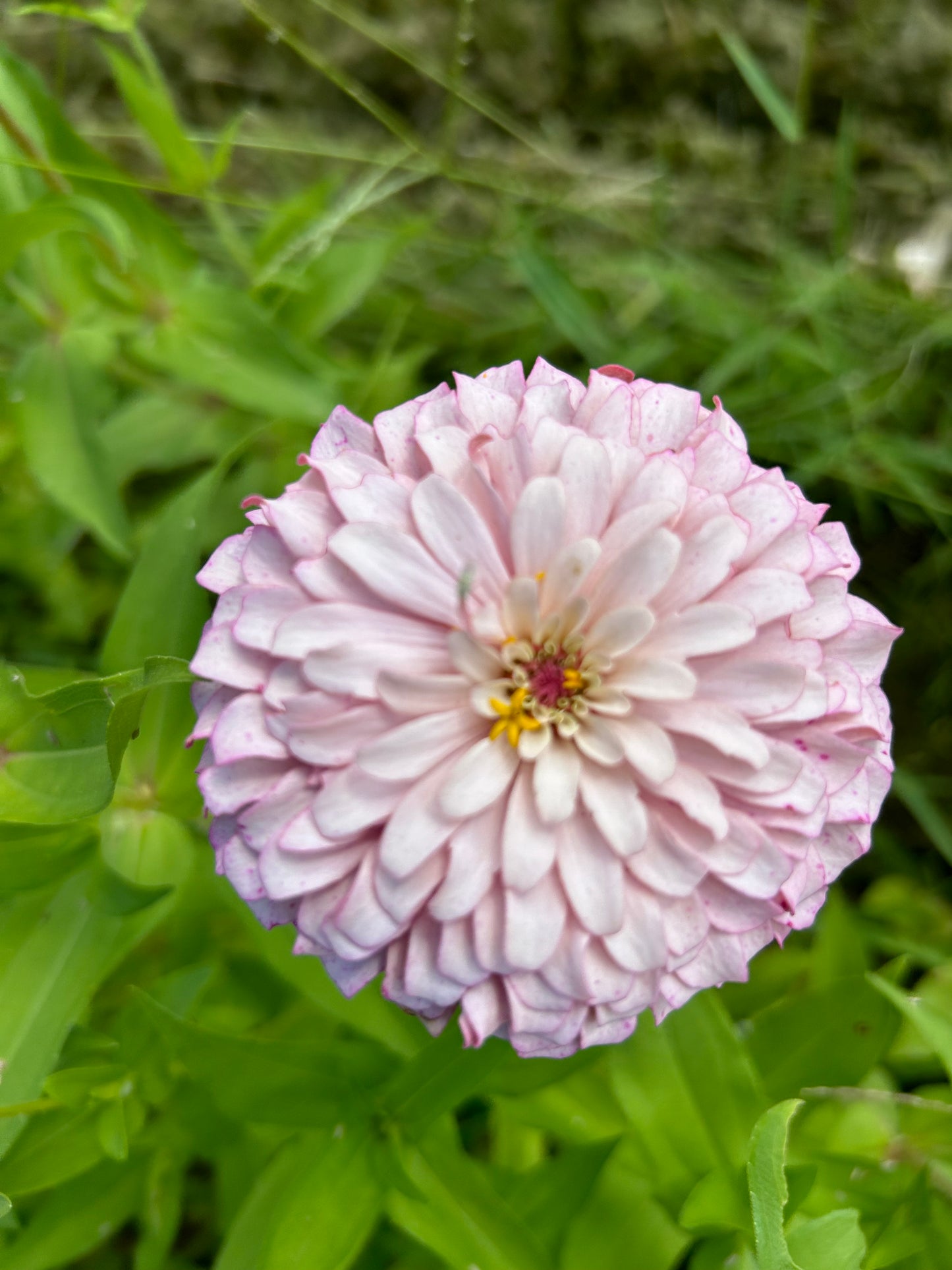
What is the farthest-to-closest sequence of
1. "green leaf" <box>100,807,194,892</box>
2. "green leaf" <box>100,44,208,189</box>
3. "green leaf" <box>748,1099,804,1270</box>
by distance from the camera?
"green leaf" <box>100,44,208,189</box>, "green leaf" <box>100,807,194,892</box>, "green leaf" <box>748,1099,804,1270</box>

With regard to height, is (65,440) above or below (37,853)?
above

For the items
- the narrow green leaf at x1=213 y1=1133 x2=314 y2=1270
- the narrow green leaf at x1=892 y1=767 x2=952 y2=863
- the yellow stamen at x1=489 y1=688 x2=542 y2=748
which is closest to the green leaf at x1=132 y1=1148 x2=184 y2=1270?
the narrow green leaf at x1=213 y1=1133 x2=314 y2=1270

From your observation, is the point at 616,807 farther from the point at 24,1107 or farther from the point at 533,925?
the point at 24,1107

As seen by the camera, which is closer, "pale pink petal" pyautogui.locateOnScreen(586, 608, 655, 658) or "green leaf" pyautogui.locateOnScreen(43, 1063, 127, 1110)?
"pale pink petal" pyautogui.locateOnScreen(586, 608, 655, 658)

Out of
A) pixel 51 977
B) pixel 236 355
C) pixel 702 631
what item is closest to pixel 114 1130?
pixel 51 977

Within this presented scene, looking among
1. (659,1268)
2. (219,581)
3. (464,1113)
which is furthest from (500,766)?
(464,1113)

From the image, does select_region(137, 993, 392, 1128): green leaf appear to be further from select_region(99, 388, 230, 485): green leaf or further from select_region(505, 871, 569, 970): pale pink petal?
select_region(99, 388, 230, 485): green leaf

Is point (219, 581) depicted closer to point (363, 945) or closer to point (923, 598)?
point (363, 945)
